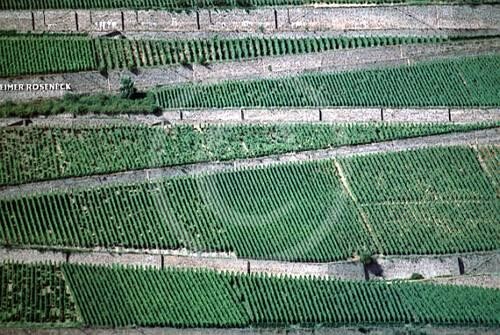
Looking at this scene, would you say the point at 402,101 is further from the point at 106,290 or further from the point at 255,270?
the point at 106,290

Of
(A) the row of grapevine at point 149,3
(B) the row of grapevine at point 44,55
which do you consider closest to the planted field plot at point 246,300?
(B) the row of grapevine at point 44,55

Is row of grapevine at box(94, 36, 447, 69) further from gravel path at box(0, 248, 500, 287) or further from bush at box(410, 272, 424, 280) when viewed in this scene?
bush at box(410, 272, 424, 280)

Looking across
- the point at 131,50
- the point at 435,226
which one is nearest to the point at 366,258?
the point at 435,226

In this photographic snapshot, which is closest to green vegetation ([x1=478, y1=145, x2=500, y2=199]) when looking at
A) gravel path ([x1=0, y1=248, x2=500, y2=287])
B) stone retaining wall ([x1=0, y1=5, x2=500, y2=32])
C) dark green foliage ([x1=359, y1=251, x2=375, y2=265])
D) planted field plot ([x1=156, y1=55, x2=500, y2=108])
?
planted field plot ([x1=156, y1=55, x2=500, y2=108])

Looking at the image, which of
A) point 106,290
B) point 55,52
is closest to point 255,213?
point 106,290

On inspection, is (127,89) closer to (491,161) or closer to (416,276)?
(416,276)

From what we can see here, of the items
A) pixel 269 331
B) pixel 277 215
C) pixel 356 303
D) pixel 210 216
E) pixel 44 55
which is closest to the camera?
pixel 269 331
